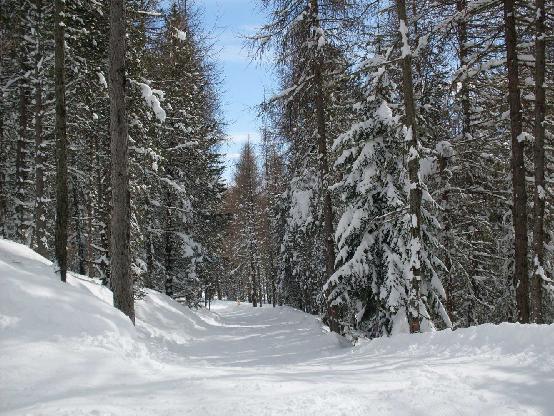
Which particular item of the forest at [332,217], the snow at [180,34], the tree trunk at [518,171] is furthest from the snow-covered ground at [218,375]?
the snow at [180,34]

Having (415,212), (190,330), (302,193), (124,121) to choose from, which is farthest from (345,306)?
(124,121)

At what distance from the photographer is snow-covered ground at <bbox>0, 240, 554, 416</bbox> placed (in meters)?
4.30

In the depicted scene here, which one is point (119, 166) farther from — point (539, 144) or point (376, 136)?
point (539, 144)

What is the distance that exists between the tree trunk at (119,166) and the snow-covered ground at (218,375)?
4.65 ft

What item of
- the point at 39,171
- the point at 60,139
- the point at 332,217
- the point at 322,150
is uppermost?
the point at 39,171

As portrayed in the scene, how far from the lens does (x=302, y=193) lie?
1916 cm

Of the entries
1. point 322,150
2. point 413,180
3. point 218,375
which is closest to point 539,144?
point 413,180

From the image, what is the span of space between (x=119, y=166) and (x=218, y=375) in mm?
5332

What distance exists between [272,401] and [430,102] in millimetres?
12781

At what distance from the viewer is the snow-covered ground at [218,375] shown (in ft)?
14.1

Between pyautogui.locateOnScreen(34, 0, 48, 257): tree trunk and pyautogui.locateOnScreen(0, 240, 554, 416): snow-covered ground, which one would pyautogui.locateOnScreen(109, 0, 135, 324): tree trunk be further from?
pyautogui.locateOnScreen(34, 0, 48, 257): tree trunk

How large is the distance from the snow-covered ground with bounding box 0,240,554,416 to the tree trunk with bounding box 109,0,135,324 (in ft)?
4.65

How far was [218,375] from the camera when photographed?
568 cm

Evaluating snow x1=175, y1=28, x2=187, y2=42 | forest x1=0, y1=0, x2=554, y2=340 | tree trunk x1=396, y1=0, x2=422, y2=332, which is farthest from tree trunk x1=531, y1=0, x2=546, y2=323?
snow x1=175, y1=28, x2=187, y2=42
